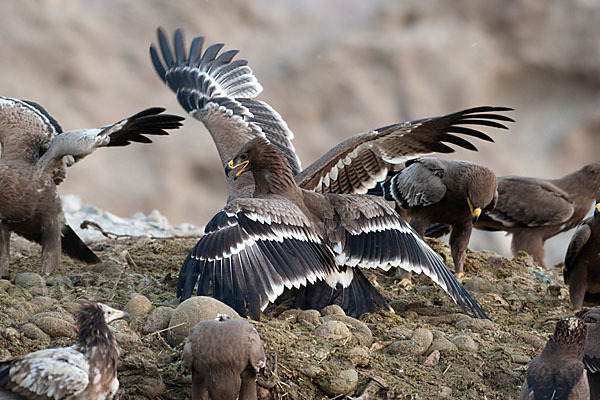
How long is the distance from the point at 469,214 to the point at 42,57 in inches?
381

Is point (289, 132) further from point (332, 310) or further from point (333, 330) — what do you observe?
point (333, 330)

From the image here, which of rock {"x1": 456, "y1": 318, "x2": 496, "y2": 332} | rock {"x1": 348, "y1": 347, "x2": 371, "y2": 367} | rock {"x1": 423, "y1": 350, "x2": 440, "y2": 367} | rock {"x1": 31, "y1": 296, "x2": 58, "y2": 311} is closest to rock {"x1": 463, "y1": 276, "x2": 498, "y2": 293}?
rock {"x1": 456, "y1": 318, "x2": 496, "y2": 332}

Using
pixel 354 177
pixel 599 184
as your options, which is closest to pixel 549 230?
pixel 599 184

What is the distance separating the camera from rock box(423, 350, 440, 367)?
459 centimetres

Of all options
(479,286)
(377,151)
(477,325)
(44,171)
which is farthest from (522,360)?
(44,171)

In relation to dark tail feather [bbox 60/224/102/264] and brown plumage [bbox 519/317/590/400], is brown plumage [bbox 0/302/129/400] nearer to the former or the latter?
brown plumage [bbox 519/317/590/400]

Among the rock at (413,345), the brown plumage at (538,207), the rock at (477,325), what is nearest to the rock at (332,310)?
the rock at (413,345)

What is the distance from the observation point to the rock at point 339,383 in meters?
4.17

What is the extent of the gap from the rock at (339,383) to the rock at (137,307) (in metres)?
1.08

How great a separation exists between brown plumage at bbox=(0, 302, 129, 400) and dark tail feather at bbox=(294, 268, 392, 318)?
5.62 ft

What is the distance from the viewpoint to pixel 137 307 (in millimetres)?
4660

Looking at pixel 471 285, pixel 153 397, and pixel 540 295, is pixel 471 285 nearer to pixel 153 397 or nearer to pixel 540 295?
pixel 540 295

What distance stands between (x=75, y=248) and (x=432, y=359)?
2.87 m

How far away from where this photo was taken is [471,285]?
20.5ft
